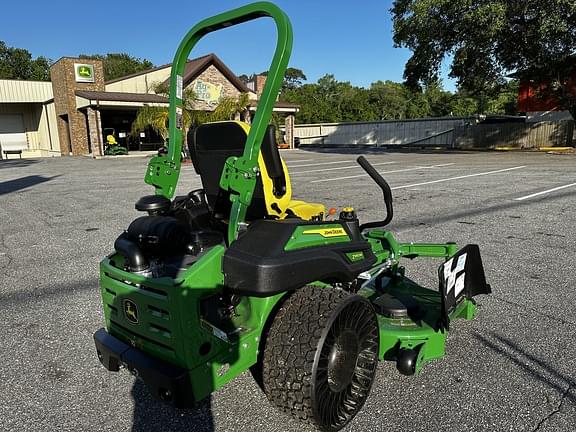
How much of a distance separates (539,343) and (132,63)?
197ft

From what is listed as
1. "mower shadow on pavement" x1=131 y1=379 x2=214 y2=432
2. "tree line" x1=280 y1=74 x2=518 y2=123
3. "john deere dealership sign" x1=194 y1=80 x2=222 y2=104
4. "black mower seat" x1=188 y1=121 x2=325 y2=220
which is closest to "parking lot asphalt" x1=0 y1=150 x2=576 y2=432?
"mower shadow on pavement" x1=131 y1=379 x2=214 y2=432

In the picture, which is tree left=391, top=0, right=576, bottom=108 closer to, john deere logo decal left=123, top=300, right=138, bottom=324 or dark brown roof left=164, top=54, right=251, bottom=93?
dark brown roof left=164, top=54, right=251, bottom=93

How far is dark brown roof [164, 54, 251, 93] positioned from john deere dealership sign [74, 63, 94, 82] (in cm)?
467

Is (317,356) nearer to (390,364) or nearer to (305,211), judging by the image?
(390,364)

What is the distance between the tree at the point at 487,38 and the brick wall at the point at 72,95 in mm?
18572

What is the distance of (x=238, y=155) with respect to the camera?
262cm

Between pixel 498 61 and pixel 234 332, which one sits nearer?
pixel 234 332

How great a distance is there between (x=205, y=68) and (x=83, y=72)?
7525 mm

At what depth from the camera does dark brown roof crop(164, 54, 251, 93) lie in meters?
28.0

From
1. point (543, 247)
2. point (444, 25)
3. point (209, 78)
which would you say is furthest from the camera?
point (209, 78)

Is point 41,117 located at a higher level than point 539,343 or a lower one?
higher

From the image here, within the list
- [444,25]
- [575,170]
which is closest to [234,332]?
[575,170]

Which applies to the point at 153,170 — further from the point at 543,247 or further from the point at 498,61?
the point at 498,61

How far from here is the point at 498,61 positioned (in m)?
20.8
